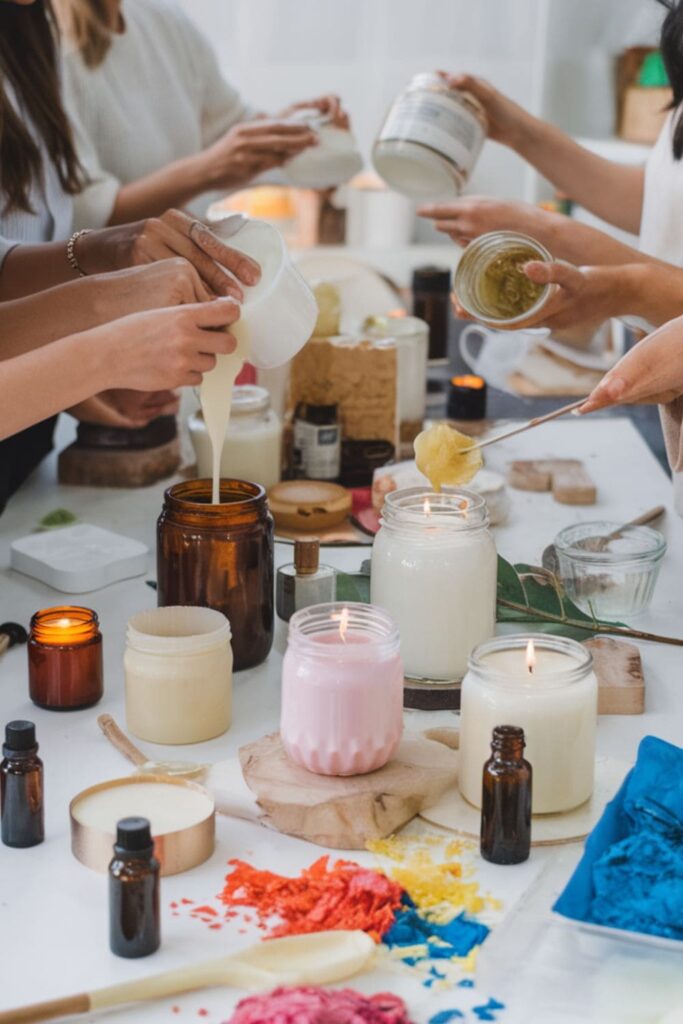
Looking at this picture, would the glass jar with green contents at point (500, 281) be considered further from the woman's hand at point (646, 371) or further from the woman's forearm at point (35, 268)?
the woman's forearm at point (35, 268)

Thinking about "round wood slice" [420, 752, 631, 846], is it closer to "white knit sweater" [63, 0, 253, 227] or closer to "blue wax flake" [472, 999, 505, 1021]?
"blue wax flake" [472, 999, 505, 1021]

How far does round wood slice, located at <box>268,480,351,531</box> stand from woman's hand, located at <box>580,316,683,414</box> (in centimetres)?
48

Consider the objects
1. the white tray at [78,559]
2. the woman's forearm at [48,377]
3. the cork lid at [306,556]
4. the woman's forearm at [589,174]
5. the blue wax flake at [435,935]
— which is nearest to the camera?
the blue wax flake at [435,935]

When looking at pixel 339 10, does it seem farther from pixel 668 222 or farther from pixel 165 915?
pixel 165 915

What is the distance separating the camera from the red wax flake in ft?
3.00

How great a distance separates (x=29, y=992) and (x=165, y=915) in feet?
0.39

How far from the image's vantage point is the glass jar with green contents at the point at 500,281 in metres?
1.60

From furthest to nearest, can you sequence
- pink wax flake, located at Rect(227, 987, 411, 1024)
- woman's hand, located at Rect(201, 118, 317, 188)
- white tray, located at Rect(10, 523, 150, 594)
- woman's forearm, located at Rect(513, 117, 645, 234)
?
woman's forearm, located at Rect(513, 117, 645, 234) → woman's hand, located at Rect(201, 118, 317, 188) → white tray, located at Rect(10, 523, 150, 594) → pink wax flake, located at Rect(227, 987, 411, 1024)

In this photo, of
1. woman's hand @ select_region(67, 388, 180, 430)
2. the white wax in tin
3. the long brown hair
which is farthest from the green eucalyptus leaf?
the long brown hair

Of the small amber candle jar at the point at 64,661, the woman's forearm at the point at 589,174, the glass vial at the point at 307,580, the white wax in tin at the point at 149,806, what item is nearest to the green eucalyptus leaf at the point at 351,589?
the glass vial at the point at 307,580

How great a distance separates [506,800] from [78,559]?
2.43 ft

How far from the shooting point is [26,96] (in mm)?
1972

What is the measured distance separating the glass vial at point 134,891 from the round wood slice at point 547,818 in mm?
255

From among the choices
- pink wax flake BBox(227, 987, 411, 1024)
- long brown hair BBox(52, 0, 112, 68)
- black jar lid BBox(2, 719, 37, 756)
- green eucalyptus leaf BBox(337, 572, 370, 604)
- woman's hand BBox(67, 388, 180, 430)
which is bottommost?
woman's hand BBox(67, 388, 180, 430)
